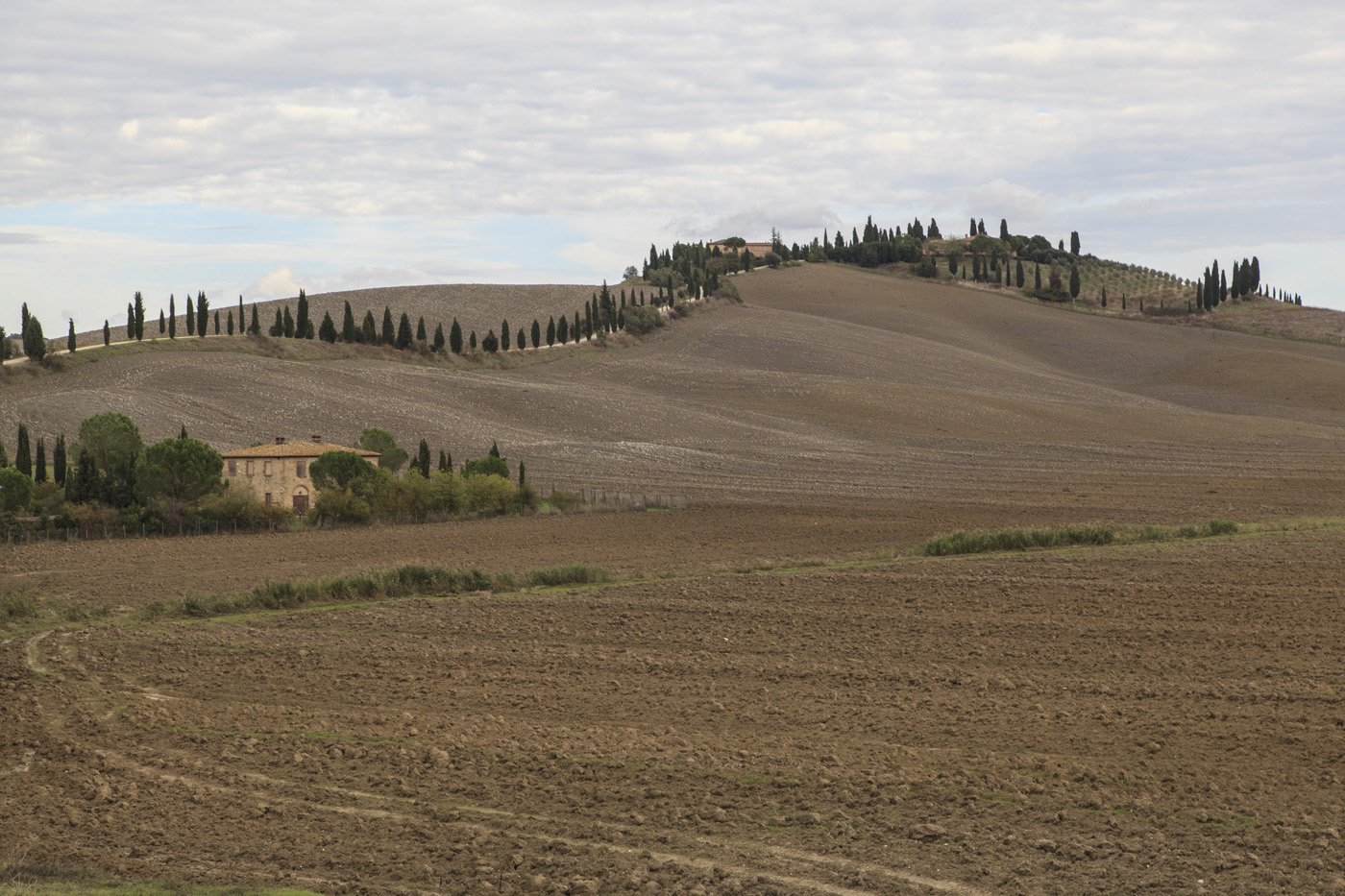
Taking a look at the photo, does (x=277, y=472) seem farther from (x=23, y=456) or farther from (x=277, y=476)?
(x=23, y=456)

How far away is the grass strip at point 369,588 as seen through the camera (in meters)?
29.3

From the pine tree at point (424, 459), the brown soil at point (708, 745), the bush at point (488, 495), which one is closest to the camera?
the brown soil at point (708, 745)

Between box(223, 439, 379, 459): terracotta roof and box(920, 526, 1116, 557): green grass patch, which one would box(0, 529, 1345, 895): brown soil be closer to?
box(920, 526, 1116, 557): green grass patch

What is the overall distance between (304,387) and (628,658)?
60.5 meters

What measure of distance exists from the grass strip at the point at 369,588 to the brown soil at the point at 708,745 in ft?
5.38

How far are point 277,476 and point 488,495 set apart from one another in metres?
10.9

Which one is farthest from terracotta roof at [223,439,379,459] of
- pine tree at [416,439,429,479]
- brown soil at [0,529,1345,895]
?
brown soil at [0,529,1345,895]

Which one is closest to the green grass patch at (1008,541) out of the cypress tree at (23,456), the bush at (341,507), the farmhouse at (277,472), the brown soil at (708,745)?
the brown soil at (708,745)

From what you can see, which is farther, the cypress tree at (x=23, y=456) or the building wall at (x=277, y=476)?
the building wall at (x=277, y=476)

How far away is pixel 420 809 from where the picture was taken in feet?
48.7

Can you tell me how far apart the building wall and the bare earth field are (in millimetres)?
9180

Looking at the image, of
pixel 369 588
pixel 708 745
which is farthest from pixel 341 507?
pixel 708 745

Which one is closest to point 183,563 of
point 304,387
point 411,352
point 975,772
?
point 975,772

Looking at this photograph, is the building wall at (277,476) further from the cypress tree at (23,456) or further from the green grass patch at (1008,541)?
the green grass patch at (1008,541)
